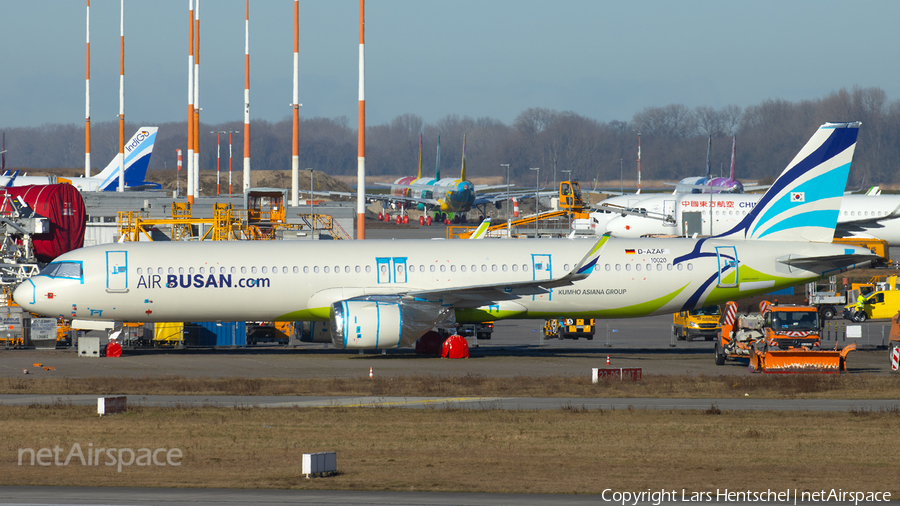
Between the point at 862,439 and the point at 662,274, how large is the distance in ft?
56.4

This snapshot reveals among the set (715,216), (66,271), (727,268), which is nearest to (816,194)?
(727,268)

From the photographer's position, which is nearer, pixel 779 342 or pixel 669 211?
pixel 779 342

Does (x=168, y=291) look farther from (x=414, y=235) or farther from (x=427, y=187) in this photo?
(x=427, y=187)

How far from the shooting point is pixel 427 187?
438ft

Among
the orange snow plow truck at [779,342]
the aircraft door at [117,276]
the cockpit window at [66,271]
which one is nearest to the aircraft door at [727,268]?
the orange snow plow truck at [779,342]

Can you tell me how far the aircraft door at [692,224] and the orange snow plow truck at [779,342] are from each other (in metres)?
39.7

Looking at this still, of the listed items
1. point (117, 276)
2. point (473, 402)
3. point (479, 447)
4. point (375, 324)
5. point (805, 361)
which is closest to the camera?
point (479, 447)

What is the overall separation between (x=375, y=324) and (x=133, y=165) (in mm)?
67602

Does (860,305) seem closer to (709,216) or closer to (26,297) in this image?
(709,216)

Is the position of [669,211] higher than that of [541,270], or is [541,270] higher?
[669,211]

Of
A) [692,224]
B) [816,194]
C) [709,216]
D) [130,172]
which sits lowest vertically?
[816,194]

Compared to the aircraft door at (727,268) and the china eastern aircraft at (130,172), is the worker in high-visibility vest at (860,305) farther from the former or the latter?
the china eastern aircraft at (130,172)

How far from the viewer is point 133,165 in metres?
92.6

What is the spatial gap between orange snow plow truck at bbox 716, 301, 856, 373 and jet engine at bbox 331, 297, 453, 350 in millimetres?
10449
